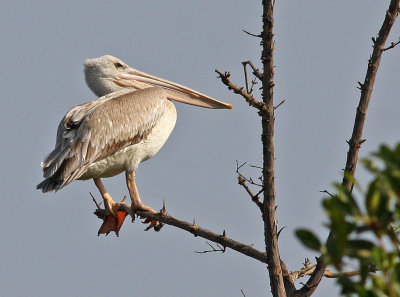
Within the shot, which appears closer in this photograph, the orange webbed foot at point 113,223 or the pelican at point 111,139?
the pelican at point 111,139

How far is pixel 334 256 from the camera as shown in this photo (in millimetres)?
2525

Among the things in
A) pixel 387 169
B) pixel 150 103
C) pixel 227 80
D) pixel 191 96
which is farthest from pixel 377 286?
pixel 191 96

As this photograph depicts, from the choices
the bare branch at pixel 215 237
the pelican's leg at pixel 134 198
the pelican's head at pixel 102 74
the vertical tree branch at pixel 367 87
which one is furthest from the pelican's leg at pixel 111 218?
the vertical tree branch at pixel 367 87

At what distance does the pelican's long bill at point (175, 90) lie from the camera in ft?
33.7

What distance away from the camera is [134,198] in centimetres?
865

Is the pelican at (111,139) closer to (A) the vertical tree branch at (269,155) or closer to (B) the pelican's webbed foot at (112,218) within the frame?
(B) the pelican's webbed foot at (112,218)

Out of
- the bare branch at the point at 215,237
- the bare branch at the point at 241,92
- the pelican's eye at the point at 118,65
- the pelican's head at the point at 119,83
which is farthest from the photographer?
the pelican's eye at the point at 118,65

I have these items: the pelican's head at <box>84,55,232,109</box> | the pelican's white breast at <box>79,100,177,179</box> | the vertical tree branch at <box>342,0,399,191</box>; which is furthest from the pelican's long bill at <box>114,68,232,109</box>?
the vertical tree branch at <box>342,0,399,191</box>

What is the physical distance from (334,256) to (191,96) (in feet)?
25.9

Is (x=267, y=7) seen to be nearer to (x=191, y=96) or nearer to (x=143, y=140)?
(x=143, y=140)

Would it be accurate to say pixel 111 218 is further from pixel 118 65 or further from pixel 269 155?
pixel 269 155

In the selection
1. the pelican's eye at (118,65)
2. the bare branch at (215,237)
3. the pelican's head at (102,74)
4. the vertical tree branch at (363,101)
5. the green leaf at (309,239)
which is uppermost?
the pelican's eye at (118,65)

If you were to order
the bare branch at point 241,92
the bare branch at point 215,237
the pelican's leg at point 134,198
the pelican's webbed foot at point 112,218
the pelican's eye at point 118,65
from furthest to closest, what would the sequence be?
1. the pelican's eye at point 118,65
2. the pelican's webbed foot at point 112,218
3. the pelican's leg at point 134,198
4. the bare branch at point 215,237
5. the bare branch at point 241,92

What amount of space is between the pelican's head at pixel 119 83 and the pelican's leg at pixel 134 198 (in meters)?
1.68
